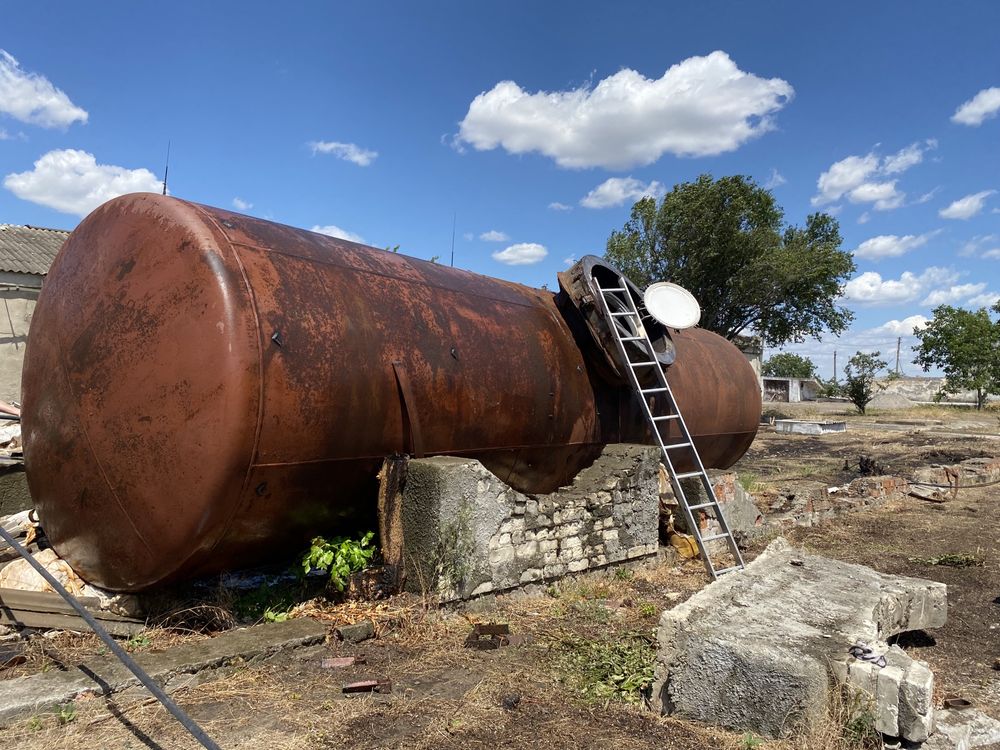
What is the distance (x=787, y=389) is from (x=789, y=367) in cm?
2540

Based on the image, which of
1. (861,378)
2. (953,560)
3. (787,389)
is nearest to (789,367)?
(787,389)

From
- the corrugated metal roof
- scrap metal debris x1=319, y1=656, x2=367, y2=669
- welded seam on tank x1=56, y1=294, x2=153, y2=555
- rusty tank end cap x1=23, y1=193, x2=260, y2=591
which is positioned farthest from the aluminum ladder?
the corrugated metal roof

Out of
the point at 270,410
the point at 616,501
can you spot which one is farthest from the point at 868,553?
the point at 270,410

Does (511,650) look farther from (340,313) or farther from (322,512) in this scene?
(340,313)

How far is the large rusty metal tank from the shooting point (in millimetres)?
3936

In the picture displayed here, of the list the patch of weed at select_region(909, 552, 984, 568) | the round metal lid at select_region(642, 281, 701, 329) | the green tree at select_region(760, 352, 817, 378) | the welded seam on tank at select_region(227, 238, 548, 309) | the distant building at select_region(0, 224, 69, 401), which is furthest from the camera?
the green tree at select_region(760, 352, 817, 378)

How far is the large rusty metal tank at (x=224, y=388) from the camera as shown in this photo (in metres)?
3.94

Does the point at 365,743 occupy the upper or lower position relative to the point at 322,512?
lower

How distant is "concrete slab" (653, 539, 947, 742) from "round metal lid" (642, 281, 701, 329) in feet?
9.37

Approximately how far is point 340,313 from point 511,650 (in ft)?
7.95

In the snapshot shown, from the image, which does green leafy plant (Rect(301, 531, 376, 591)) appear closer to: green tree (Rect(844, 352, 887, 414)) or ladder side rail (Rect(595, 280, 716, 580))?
ladder side rail (Rect(595, 280, 716, 580))

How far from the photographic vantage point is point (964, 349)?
41.6 metres

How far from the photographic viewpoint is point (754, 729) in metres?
3.31

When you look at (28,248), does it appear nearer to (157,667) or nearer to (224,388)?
(224,388)
